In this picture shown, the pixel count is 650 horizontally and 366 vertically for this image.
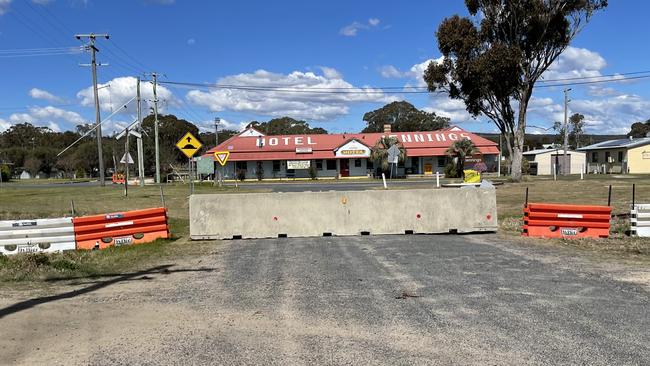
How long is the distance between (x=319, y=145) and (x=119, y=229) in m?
51.1

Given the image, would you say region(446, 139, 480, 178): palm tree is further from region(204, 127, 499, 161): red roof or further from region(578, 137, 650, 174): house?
region(578, 137, 650, 174): house

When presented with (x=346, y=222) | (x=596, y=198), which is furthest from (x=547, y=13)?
(x=346, y=222)

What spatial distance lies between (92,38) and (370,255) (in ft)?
136

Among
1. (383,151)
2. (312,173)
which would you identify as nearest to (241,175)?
(312,173)

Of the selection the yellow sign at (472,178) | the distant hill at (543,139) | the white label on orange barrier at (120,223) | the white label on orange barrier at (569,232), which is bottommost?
the white label on orange barrier at (569,232)

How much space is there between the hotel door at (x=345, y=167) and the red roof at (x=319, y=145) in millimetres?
1893

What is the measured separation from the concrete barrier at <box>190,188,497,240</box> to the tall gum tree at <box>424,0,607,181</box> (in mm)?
22928

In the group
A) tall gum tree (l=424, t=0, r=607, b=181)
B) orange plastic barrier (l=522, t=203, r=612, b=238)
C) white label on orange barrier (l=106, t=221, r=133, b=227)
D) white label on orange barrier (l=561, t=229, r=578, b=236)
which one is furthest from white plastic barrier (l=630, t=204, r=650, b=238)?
tall gum tree (l=424, t=0, r=607, b=181)

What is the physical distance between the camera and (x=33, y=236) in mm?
10844

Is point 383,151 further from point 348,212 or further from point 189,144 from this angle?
point 348,212

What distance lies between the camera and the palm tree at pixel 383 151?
56500mm

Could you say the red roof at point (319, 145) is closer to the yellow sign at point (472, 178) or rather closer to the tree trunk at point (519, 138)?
the tree trunk at point (519, 138)

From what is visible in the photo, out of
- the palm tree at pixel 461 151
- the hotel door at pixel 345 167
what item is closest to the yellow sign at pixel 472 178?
the palm tree at pixel 461 151

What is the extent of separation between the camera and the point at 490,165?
6097 cm
